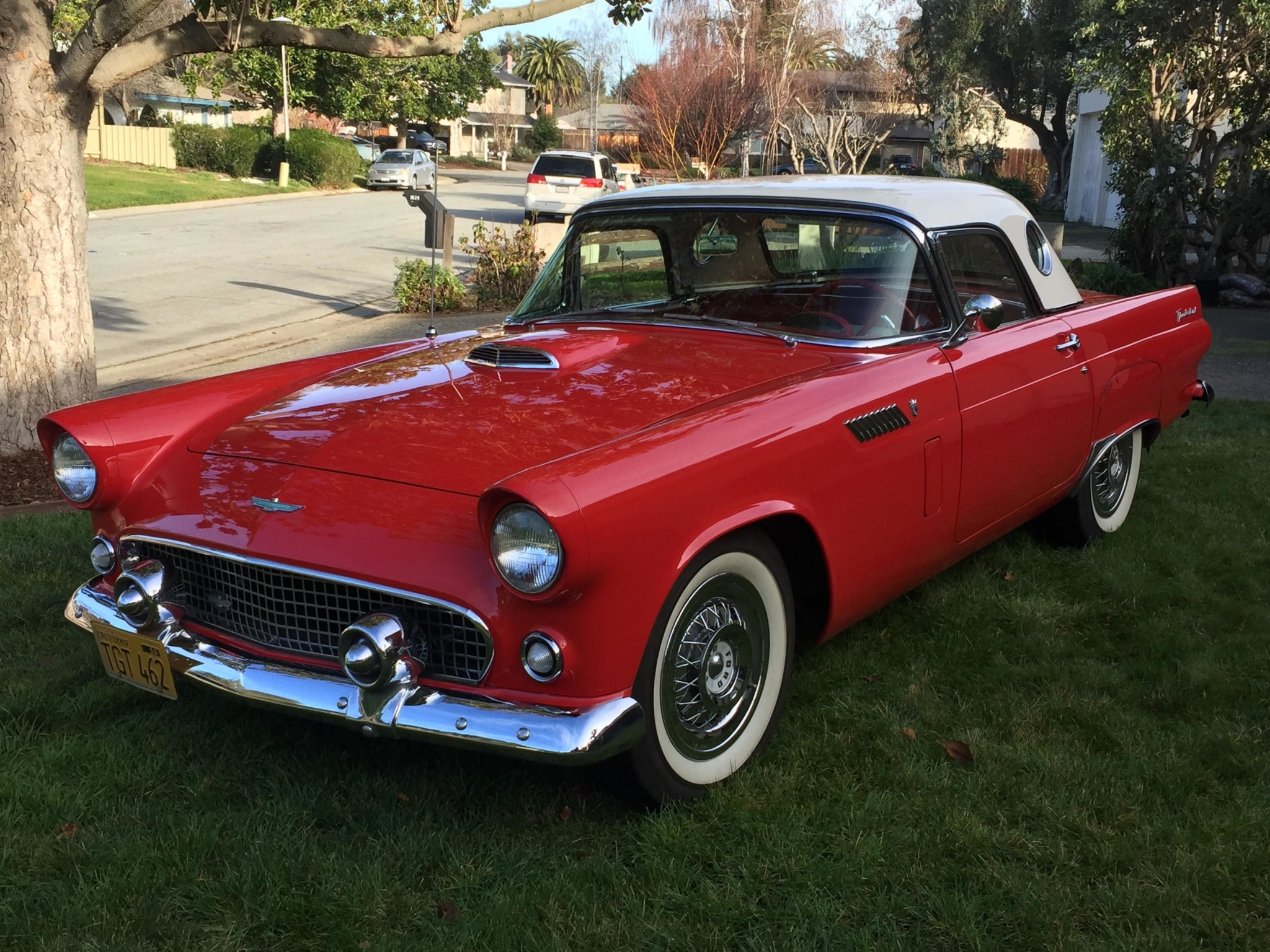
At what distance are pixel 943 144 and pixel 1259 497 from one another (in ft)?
112

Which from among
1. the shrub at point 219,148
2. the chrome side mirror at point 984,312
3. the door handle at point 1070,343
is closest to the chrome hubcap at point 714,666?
the chrome side mirror at point 984,312

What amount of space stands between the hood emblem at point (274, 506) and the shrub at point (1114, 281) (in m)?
11.0

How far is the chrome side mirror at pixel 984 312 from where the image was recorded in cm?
390

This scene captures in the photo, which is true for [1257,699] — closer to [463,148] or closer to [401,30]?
[401,30]

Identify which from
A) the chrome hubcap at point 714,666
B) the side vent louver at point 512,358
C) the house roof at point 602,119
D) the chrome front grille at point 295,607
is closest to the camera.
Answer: the chrome front grille at point 295,607

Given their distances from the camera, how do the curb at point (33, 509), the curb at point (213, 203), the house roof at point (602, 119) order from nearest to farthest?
the curb at point (33, 509)
the curb at point (213, 203)
the house roof at point (602, 119)

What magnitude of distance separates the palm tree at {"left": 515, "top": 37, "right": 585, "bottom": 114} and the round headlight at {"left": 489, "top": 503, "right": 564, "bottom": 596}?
88240mm

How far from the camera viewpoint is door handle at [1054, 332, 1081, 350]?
4352 millimetres

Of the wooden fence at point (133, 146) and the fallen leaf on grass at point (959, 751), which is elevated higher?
the wooden fence at point (133, 146)

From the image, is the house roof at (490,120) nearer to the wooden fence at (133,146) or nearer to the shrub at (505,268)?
the wooden fence at (133,146)

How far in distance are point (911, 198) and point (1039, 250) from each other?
895mm

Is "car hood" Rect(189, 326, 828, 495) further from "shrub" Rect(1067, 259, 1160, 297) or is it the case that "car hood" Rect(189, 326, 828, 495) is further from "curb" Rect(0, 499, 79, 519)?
"shrub" Rect(1067, 259, 1160, 297)

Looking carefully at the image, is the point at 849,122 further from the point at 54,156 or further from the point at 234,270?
the point at 54,156

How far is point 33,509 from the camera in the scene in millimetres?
5480
